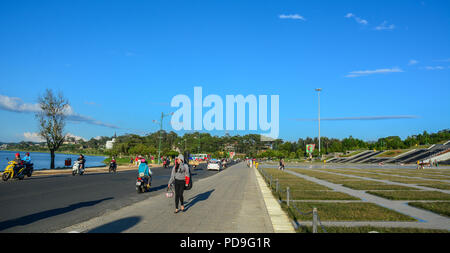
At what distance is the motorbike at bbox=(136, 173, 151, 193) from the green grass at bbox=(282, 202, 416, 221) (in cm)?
751

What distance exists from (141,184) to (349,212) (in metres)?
9.62

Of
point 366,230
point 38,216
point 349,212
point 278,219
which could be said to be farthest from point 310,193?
point 38,216

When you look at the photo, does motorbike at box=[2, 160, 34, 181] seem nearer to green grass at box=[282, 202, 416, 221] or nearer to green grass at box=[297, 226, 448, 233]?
green grass at box=[282, 202, 416, 221]

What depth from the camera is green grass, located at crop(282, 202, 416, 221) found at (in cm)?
934

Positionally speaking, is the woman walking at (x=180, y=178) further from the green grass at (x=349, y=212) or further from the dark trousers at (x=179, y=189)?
the green grass at (x=349, y=212)

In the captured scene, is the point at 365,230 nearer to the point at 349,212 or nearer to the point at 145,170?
the point at 349,212

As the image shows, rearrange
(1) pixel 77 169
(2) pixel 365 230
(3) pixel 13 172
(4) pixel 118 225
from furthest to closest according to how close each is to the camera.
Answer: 1. (1) pixel 77 169
2. (3) pixel 13 172
3. (4) pixel 118 225
4. (2) pixel 365 230

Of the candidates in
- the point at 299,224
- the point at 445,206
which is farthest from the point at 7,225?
the point at 445,206

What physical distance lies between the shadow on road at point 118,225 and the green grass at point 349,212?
14.9 feet

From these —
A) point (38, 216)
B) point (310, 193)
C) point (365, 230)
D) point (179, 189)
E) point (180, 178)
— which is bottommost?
point (310, 193)

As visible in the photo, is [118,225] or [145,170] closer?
[118,225]

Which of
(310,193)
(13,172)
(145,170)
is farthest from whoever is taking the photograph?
(13,172)

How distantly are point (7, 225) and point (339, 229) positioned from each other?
7993mm

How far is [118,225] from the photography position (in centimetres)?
789
